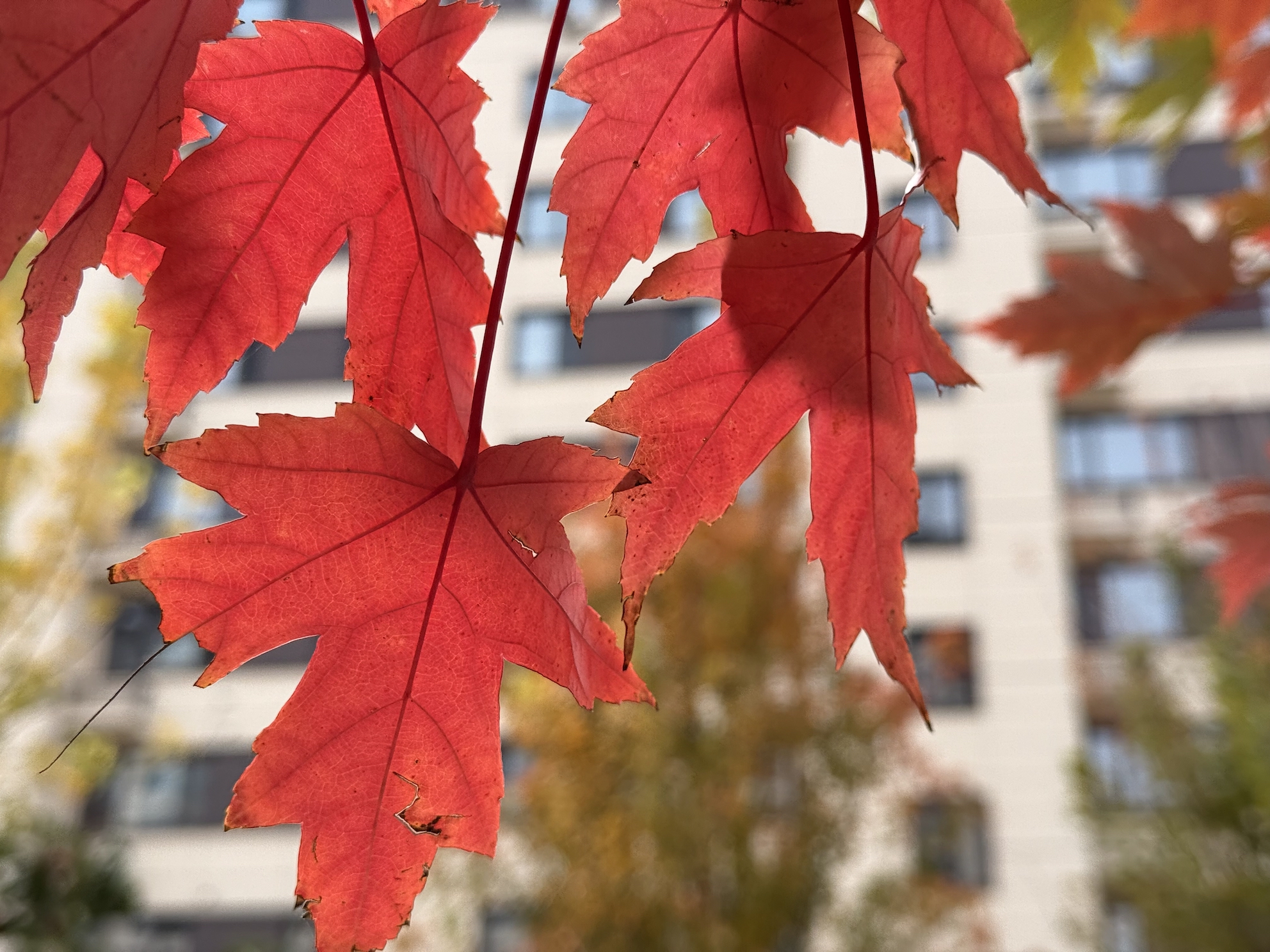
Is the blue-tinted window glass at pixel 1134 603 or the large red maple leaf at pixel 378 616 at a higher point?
the blue-tinted window glass at pixel 1134 603

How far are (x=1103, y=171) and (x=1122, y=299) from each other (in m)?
5.72

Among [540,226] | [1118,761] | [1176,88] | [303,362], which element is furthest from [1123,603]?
[1176,88]

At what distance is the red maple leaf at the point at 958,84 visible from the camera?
21cm

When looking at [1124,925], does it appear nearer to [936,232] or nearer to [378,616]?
[936,232]

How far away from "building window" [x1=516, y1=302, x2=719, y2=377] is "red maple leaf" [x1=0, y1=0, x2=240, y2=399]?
4735mm

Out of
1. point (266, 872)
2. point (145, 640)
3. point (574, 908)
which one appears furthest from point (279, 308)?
point (145, 640)

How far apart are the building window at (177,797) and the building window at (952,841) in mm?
3549

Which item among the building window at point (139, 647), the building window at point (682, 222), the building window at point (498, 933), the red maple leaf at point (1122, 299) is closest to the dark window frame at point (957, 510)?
the building window at point (682, 222)

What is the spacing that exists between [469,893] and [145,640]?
346cm

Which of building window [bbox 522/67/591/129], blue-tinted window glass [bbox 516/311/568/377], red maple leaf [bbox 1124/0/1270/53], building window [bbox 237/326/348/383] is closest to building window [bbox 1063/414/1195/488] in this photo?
blue-tinted window glass [bbox 516/311/568/377]

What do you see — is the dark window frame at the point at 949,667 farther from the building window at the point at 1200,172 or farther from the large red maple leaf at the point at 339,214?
the large red maple leaf at the point at 339,214

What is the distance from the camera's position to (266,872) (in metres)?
5.00

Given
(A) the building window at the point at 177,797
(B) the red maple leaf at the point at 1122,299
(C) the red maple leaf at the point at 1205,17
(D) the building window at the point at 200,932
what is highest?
(C) the red maple leaf at the point at 1205,17

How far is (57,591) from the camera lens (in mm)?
3162
